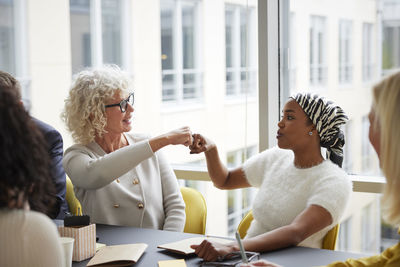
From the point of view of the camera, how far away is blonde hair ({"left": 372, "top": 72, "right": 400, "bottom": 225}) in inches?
54.5

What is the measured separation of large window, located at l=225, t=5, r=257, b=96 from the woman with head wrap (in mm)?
1127

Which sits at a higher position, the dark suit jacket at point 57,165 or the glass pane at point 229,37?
the glass pane at point 229,37

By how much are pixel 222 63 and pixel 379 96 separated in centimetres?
326

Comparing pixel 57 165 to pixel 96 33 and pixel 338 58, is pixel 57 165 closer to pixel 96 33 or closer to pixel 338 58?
pixel 338 58

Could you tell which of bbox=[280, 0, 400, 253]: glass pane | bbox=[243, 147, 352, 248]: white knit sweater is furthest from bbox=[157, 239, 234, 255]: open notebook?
bbox=[280, 0, 400, 253]: glass pane

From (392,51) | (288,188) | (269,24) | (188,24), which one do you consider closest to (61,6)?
(188,24)

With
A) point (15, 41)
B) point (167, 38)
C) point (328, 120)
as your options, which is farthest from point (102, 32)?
point (328, 120)

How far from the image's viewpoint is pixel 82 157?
8.28ft

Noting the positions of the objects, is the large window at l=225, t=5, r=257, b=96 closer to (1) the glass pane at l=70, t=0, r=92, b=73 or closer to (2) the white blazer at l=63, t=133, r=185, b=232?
(2) the white blazer at l=63, t=133, r=185, b=232

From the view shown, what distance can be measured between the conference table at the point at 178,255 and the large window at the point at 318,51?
1.82 m

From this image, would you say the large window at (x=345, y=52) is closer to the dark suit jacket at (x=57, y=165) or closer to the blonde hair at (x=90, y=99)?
the blonde hair at (x=90, y=99)

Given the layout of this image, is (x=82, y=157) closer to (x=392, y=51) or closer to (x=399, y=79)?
(x=399, y=79)

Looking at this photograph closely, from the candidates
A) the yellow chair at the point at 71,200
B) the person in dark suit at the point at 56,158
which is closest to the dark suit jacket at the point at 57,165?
the person in dark suit at the point at 56,158

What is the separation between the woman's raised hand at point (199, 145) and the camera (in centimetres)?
261
